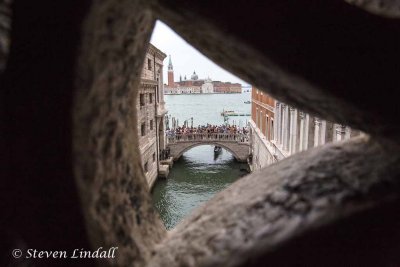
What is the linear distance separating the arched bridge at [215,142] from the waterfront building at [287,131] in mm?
3085

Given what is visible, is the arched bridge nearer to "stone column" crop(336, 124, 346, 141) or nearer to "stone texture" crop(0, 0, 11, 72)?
"stone column" crop(336, 124, 346, 141)

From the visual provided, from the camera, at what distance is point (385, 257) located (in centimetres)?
83

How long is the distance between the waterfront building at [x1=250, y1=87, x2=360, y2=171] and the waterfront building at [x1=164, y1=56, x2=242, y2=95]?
107m

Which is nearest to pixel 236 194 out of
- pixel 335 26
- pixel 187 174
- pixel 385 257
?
pixel 385 257

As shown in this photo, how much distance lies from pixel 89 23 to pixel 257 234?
1.84 ft

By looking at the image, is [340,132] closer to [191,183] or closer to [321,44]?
[321,44]

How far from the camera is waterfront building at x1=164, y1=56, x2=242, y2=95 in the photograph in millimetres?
128375

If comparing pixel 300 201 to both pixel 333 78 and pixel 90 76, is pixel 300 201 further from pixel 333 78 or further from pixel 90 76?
pixel 90 76

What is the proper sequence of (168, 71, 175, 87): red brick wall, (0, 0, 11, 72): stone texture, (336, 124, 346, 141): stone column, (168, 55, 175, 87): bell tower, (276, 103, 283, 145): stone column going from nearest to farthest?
(0, 0, 11, 72): stone texture < (336, 124, 346, 141): stone column < (276, 103, 283, 145): stone column < (168, 55, 175, 87): bell tower < (168, 71, 175, 87): red brick wall

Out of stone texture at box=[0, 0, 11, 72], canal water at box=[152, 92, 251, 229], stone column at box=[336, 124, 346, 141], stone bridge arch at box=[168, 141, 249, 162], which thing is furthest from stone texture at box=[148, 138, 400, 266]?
stone bridge arch at box=[168, 141, 249, 162]

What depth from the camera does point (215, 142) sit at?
81.4 feet

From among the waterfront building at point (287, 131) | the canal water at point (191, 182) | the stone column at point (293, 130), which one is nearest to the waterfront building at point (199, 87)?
the canal water at point (191, 182)

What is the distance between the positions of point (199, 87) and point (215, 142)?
10769cm

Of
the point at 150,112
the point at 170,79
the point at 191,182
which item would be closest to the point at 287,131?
the point at 150,112
